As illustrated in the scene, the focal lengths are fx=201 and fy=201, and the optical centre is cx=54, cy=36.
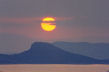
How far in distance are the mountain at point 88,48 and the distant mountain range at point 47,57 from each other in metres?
0.05

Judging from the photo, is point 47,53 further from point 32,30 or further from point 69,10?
point 69,10

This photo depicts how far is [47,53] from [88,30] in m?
0.60

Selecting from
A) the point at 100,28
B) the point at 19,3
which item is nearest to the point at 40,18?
the point at 19,3

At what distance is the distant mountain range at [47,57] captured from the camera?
101 inches

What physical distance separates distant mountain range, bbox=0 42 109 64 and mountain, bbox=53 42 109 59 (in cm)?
5

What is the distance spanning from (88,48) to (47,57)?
1.78 feet

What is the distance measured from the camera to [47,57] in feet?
8.50

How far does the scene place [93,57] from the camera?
2604mm
